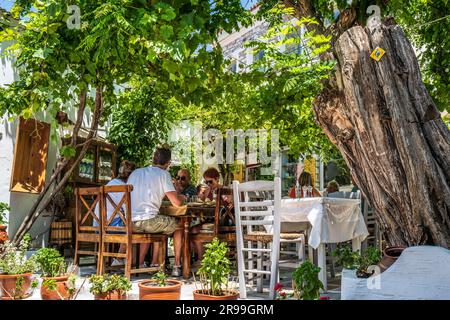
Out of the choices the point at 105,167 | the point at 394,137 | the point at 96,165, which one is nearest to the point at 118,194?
the point at 96,165

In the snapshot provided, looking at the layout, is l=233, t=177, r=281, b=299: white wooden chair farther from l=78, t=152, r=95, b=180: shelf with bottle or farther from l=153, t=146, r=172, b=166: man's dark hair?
l=78, t=152, r=95, b=180: shelf with bottle

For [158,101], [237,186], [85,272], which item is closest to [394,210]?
[237,186]

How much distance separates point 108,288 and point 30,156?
4729 mm

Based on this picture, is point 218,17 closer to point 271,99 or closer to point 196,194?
point 271,99

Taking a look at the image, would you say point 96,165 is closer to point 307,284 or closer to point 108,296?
point 108,296

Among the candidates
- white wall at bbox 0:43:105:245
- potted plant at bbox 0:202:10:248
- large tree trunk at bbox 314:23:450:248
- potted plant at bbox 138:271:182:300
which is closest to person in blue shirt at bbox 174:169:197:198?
white wall at bbox 0:43:105:245

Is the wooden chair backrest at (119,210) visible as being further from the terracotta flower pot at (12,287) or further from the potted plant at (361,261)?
the potted plant at (361,261)

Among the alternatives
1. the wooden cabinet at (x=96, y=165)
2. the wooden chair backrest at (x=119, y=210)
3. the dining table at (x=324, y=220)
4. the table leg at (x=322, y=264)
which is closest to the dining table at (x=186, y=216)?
the wooden chair backrest at (x=119, y=210)

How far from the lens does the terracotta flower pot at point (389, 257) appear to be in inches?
111

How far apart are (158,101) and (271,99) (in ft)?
13.9

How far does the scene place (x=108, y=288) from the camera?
3686 mm

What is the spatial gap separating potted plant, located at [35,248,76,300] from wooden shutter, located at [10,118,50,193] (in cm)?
335

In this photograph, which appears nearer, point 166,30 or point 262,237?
point 166,30

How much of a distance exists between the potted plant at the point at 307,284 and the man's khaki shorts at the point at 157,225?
9.00 ft
